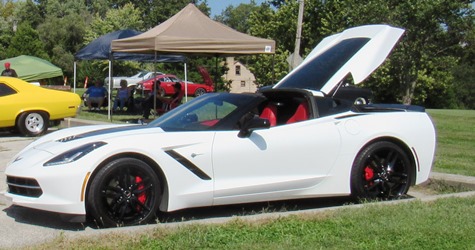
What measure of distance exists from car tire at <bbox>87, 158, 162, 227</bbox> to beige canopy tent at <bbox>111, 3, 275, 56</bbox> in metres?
9.65

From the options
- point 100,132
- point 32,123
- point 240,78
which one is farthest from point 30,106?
point 240,78

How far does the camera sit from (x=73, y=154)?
5.48 metres

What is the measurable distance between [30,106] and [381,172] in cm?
888

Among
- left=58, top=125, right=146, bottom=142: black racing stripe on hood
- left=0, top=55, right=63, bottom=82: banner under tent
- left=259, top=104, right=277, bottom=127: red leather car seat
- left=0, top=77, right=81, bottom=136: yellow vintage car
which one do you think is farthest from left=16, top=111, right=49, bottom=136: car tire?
left=0, top=55, right=63, bottom=82: banner under tent

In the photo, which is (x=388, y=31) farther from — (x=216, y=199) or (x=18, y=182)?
(x=18, y=182)

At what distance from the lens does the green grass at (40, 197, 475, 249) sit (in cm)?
466

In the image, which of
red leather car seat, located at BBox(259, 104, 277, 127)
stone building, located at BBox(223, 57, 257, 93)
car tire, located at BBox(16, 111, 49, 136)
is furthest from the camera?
stone building, located at BBox(223, 57, 257, 93)

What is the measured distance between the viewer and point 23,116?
13.4 m

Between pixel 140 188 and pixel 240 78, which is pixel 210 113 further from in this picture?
pixel 240 78

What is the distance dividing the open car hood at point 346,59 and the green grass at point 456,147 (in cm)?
240

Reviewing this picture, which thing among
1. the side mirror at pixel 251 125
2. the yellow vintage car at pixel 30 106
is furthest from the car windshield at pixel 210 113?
the yellow vintage car at pixel 30 106

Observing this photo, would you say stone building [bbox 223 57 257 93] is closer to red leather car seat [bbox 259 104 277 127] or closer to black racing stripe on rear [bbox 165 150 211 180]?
red leather car seat [bbox 259 104 277 127]

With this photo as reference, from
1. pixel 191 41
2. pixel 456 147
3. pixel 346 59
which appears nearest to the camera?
pixel 346 59

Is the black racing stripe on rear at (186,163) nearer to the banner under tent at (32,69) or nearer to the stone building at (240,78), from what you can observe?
the banner under tent at (32,69)
